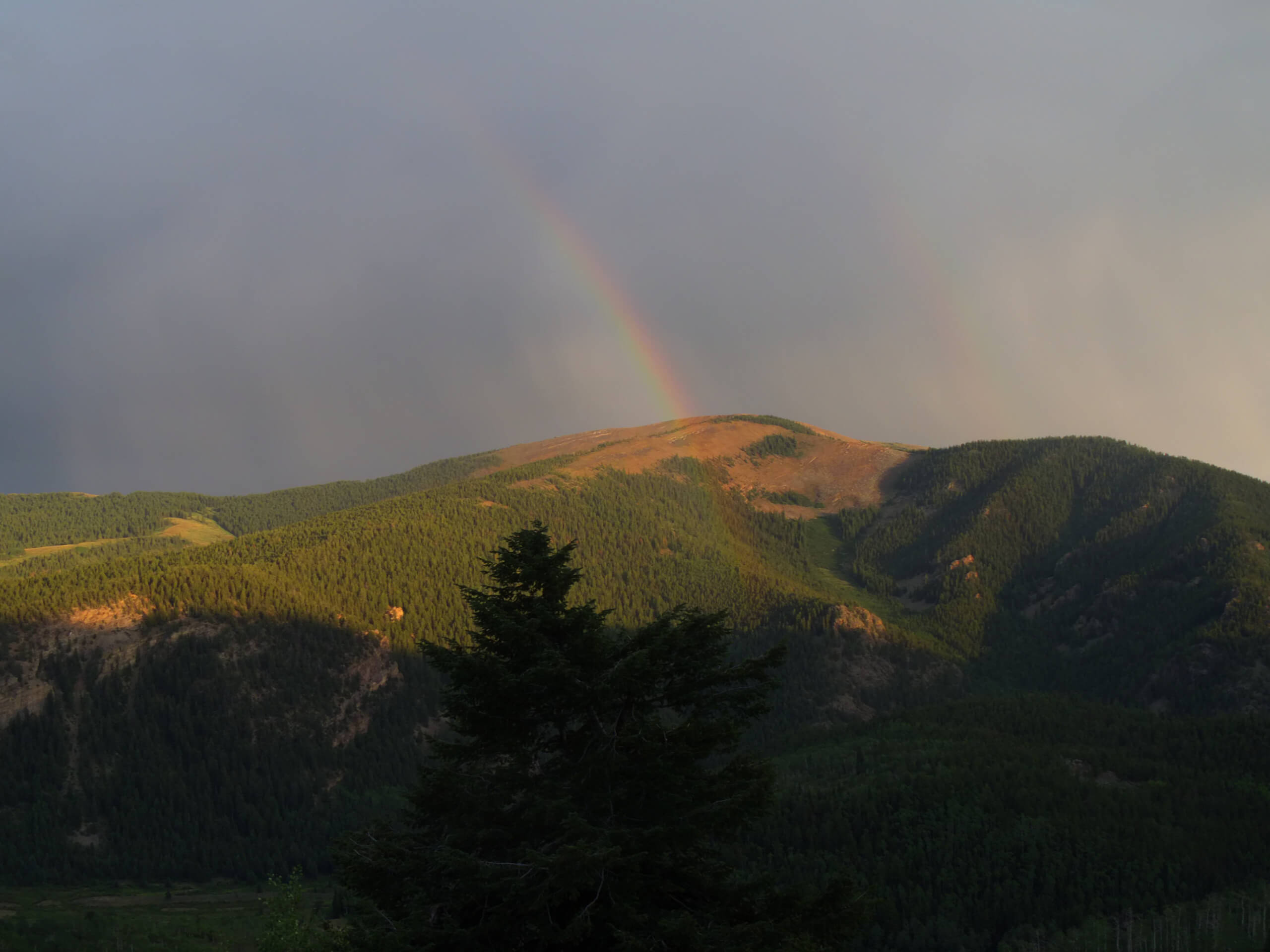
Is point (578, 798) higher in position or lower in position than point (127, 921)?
higher

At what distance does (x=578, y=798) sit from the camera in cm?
2727

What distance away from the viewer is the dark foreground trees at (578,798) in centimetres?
2467

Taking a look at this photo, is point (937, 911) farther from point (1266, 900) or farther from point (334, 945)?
point (334, 945)

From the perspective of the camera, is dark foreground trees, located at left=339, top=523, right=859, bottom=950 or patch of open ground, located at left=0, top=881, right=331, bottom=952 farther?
patch of open ground, located at left=0, top=881, right=331, bottom=952

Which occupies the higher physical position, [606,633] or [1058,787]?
[606,633]

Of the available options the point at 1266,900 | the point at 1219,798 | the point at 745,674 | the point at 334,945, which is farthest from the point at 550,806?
the point at 1219,798

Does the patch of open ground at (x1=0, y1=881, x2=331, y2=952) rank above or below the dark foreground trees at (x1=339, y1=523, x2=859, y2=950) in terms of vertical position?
below

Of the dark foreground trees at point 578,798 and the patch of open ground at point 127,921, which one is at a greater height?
the dark foreground trees at point 578,798

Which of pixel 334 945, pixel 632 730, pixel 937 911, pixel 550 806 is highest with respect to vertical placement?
pixel 632 730

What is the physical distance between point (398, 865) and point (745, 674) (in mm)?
11702

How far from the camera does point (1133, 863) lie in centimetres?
17150

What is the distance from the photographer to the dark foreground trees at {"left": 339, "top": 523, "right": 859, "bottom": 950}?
2467 cm

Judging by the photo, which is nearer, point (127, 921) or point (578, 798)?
point (578, 798)

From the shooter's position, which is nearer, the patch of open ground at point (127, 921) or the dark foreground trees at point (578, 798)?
the dark foreground trees at point (578, 798)
